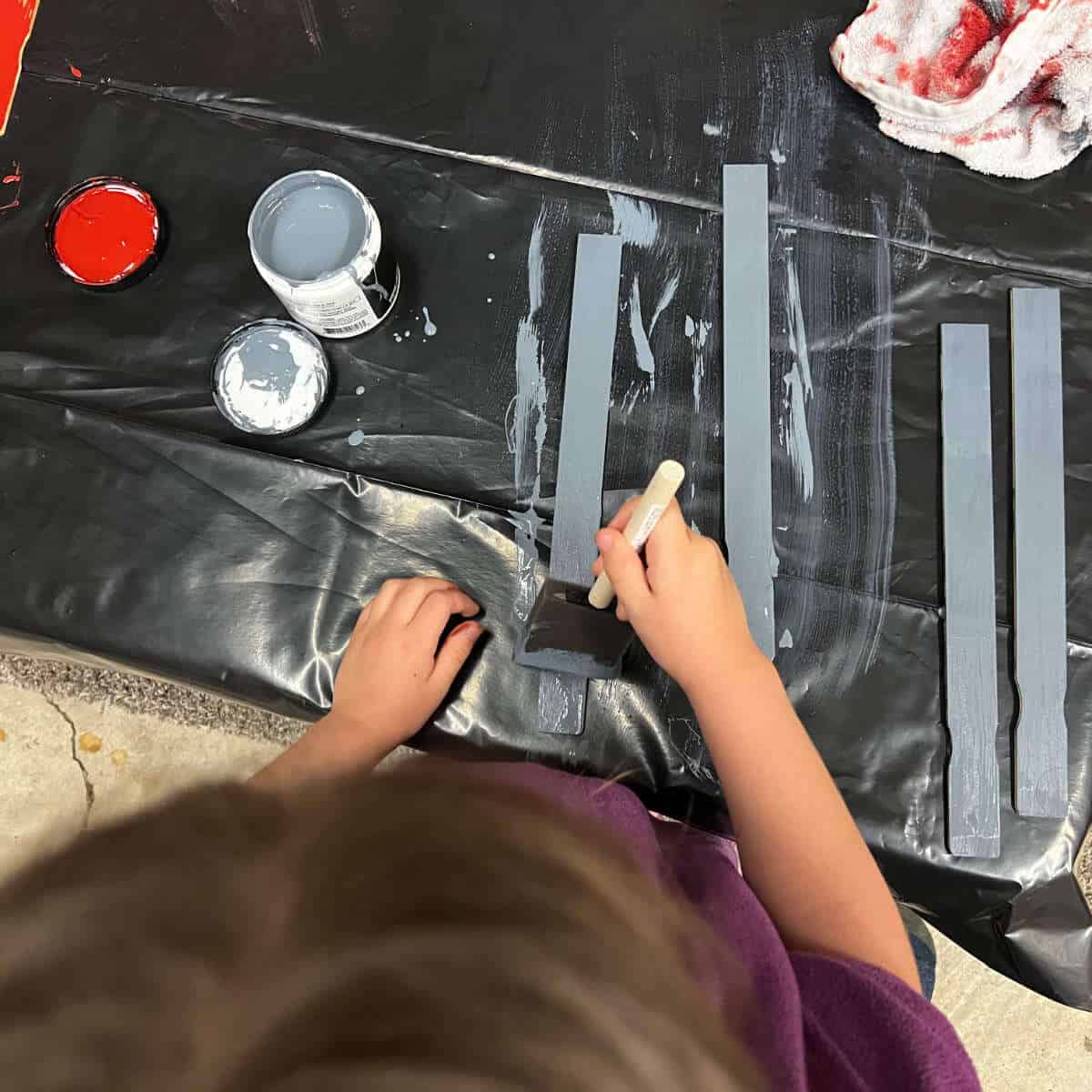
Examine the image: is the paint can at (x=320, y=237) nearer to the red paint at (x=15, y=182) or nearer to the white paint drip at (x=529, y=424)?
the white paint drip at (x=529, y=424)

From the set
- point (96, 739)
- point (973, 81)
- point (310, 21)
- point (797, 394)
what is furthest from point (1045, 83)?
point (96, 739)

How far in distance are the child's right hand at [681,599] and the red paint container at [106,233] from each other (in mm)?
519

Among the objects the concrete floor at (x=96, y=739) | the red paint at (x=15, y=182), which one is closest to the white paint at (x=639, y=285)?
the red paint at (x=15, y=182)

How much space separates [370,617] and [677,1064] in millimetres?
425

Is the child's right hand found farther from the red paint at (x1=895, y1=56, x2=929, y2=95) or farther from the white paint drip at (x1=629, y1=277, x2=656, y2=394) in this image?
the red paint at (x1=895, y1=56, x2=929, y2=95)

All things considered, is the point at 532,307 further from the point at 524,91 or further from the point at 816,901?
the point at 816,901

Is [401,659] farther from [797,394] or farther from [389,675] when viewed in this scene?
[797,394]

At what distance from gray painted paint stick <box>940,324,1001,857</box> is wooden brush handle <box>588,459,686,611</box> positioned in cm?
30

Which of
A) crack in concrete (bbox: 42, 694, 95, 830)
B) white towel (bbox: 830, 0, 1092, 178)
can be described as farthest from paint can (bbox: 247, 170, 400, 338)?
crack in concrete (bbox: 42, 694, 95, 830)

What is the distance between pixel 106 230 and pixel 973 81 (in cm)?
85

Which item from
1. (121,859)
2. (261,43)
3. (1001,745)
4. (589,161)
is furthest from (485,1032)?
(261,43)

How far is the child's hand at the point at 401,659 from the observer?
27.9 inches

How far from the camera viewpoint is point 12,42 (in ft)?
2.70

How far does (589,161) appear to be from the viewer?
0.81 metres
